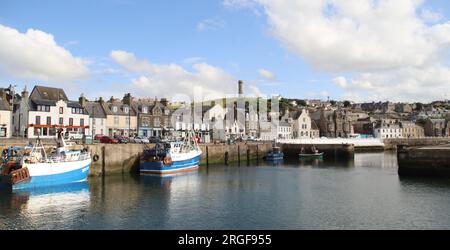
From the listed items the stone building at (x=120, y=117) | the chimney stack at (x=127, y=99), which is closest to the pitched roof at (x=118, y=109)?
the stone building at (x=120, y=117)

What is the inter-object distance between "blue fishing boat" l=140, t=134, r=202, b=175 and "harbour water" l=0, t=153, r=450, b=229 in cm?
290

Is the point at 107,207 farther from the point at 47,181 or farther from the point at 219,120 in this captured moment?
the point at 219,120

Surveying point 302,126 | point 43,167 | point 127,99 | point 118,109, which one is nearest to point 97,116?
point 118,109

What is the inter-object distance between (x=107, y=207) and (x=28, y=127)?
1187 inches

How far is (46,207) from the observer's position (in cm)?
2220

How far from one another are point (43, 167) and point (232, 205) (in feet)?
51.8

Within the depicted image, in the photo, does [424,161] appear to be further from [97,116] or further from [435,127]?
[435,127]

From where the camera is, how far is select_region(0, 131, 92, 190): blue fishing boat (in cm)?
2772

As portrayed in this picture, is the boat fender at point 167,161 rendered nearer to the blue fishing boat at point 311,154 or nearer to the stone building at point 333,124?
the blue fishing boat at point 311,154

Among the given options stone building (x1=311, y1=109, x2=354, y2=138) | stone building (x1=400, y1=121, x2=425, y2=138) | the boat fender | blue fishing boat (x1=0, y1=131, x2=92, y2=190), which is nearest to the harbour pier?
the boat fender

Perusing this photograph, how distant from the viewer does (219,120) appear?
261 feet

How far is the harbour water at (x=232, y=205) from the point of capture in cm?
1892

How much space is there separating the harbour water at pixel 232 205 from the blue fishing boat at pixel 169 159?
9.51ft
